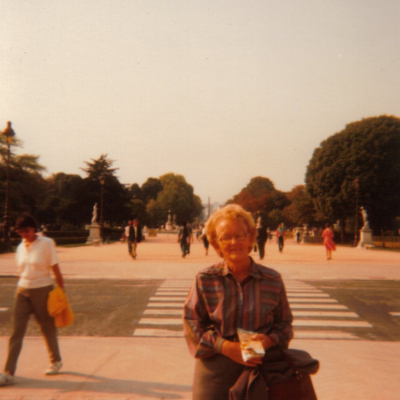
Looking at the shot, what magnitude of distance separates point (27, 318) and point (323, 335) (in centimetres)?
442

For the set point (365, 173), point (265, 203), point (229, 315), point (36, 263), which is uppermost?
point (265, 203)

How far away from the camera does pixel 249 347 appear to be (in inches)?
107

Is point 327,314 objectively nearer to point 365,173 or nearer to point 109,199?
point 365,173

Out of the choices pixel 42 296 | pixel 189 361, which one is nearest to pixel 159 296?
pixel 189 361

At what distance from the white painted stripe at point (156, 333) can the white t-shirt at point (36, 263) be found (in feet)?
8.56

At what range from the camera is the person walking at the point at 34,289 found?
223 inches

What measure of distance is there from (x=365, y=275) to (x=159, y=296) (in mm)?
8477

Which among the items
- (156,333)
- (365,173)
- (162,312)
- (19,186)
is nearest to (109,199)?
(19,186)

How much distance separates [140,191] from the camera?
509 ft

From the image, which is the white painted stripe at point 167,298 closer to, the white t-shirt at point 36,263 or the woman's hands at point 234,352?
the white t-shirt at point 36,263

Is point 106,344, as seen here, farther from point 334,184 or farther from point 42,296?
point 334,184

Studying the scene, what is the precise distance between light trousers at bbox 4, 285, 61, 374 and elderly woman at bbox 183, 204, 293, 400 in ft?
10.3

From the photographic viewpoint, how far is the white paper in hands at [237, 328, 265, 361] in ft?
8.80

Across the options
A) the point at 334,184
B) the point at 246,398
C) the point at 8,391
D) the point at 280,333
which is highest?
the point at 334,184
